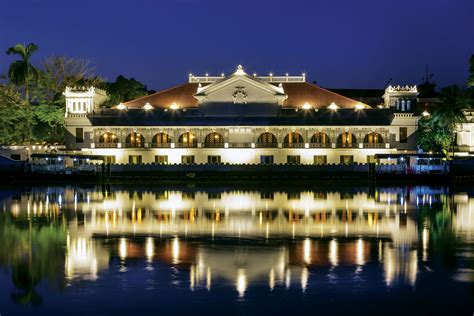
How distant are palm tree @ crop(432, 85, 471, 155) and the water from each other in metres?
41.0

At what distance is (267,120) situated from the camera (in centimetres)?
7912

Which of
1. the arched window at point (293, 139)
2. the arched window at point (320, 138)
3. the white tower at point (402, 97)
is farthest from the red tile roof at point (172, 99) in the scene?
the white tower at point (402, 97)

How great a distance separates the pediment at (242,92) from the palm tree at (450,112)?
17.8m

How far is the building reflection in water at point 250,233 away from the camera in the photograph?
66.7ft

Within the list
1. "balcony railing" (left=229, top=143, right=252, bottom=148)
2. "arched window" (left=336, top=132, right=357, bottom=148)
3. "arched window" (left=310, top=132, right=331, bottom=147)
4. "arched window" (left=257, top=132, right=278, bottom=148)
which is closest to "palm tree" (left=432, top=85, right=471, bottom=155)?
"arched window" (left=336, top=132, right=357, bottom=148)

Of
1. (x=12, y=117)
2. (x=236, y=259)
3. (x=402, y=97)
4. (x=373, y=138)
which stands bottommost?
(x=236, y=259)

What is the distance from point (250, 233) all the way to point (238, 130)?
51505 mm

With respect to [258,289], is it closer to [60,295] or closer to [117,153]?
[60,295]

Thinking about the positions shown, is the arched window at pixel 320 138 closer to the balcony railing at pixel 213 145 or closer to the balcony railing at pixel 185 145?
the balcony railing at pixel 213 145

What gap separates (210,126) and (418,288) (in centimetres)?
6181

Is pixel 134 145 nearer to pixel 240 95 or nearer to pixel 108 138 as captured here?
pixel 108 138

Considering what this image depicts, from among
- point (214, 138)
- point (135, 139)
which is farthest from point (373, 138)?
point (135, 139)

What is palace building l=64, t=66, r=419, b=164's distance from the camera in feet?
259

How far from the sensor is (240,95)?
80000 millimetres
